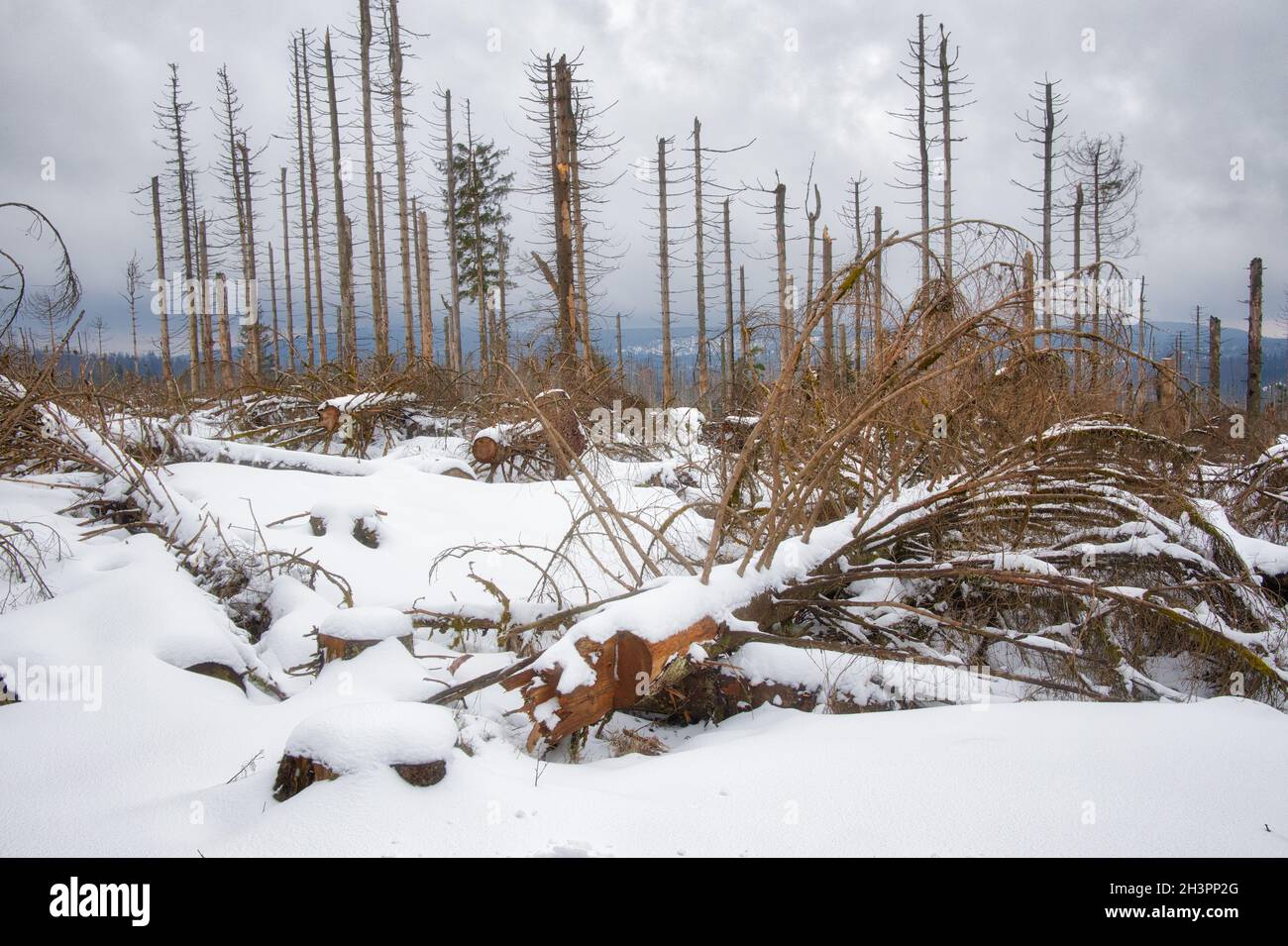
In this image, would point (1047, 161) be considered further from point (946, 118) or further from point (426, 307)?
point (426, 307)

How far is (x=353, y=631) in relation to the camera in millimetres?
3682

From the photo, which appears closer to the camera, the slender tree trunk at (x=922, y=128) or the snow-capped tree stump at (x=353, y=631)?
the snow-capped tree stump at (x=353, y=631)

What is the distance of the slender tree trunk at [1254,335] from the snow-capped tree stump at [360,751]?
73.0ft

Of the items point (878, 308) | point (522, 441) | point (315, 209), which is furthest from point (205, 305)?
point (878, 308)

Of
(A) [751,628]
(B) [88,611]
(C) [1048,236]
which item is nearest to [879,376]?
(A) [751,628]

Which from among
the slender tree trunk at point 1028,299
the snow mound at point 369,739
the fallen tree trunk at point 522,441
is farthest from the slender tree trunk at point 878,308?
the fallen tree trunk at point 522,441

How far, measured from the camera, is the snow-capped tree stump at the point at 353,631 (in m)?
3.68

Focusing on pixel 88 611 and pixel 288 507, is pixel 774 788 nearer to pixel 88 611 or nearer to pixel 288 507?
pixel 88 611

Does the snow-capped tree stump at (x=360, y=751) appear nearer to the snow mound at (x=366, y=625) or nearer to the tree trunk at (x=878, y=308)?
the snow mound at (x=366, y=625)

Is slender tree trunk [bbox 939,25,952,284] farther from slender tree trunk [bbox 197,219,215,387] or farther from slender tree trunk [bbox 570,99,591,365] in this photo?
slender tree trunk [bbox 197,219,215,387]

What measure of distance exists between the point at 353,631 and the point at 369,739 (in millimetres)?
1528

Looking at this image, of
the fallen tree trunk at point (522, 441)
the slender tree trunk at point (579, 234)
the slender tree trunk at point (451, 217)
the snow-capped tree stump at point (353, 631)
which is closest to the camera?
the snow-capped tree stump at point (353, 631)

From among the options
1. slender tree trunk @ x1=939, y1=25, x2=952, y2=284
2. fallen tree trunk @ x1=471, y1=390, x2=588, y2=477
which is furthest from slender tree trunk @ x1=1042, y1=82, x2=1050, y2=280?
fallen tree trunk @ x1=471, y1=390, x2=588, y2=477

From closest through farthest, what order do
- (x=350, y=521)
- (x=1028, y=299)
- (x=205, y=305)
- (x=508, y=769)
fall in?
(x=508, y=769), (x=1028, y=299), (x=350, y=521), (x=205, y=305)
